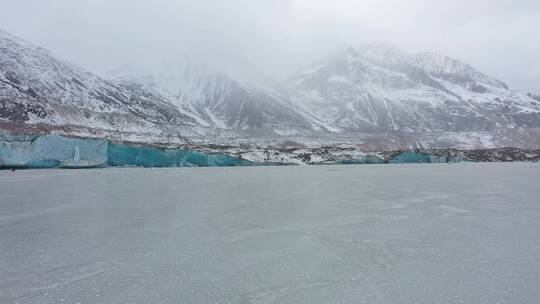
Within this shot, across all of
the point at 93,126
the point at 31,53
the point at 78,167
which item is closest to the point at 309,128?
the point at 93,126

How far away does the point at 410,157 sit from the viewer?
277 ft

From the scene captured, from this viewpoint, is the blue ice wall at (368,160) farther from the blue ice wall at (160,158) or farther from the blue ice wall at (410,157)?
the blue ice wall at (160,158)

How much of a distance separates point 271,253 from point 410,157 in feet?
267

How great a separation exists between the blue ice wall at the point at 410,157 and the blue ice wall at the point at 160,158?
34.3 metres

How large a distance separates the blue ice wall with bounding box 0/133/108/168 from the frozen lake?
135ft

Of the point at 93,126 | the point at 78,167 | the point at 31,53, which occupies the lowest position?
the point at 78,167

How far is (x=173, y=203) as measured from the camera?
1617 centimetres

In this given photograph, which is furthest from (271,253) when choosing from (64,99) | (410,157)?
(64,99)

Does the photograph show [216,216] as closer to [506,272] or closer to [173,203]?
[173,203]

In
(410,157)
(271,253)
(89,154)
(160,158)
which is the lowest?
(271,253)

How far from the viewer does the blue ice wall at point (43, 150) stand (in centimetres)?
5019

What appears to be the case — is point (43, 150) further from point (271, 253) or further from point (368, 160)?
point (368, 160)

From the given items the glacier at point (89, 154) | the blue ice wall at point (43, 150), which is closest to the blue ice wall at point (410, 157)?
the glacier at point (89, 154)

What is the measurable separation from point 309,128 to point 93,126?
92.1 m
